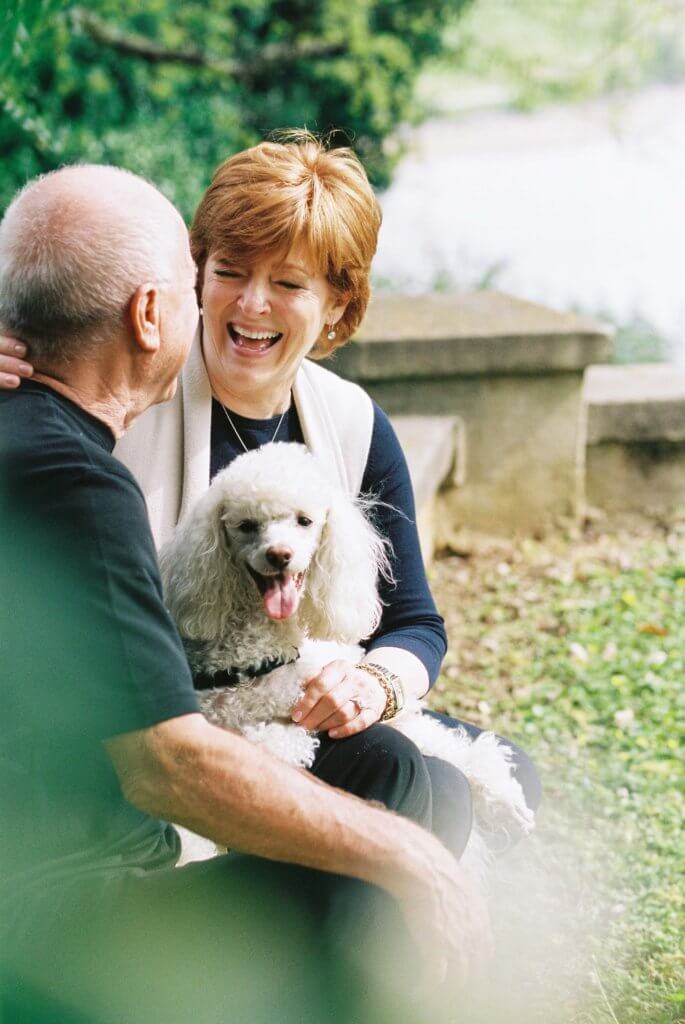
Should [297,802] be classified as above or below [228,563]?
below

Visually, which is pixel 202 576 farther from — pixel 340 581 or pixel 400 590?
pixel 400 590

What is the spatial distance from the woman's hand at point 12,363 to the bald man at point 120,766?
0.07ft

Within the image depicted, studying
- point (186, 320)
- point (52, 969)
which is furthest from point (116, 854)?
point (186, 320)

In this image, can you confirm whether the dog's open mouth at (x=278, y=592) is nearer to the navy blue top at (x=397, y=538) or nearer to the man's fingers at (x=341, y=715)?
the man's fingers at (x=341, y=715)

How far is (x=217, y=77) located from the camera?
933 centimetres

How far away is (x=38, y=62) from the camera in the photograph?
291 inches

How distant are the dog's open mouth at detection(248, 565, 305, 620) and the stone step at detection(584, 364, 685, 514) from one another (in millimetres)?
3618

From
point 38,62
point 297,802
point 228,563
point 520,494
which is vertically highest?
point 38,62

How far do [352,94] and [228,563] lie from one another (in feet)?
28.0

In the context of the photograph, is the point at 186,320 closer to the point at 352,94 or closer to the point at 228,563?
the point at 228,563

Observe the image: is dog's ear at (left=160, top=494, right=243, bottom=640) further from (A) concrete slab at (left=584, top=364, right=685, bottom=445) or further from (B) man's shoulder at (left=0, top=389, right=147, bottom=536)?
(A) concrete slab at (left=584, top=364, right=685, bottom=445)

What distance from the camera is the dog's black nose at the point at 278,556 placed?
2.08 m

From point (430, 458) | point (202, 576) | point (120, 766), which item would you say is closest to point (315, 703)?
point (202, 576)

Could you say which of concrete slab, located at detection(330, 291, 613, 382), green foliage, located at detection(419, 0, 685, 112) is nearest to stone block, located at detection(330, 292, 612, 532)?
concrete slab, located at detection(330, 291, 613, 382)
